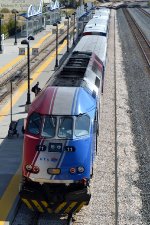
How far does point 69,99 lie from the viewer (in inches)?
512

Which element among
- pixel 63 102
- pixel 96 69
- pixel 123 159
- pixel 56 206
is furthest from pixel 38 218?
pixel 96 69

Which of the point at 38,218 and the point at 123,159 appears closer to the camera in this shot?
the point at 38,218

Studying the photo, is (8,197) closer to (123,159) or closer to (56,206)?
(56,206)

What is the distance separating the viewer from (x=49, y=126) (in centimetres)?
1255

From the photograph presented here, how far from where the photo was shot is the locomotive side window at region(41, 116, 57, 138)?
490 inches

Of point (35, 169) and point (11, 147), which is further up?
point (35, 169)

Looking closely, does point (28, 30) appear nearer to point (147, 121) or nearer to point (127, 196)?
point (147, 121)

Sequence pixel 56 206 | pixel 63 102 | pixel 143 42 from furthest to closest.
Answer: pixel 143 42, pixel 63 102, pixel 56 206

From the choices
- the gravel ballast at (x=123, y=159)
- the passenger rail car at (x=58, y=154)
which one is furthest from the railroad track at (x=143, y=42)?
the passenger rail car at (x=58, y=154)

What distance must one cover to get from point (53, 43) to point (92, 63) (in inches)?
1287

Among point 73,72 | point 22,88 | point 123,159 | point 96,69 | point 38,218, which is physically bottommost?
point 38,218

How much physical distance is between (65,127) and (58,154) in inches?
34.0

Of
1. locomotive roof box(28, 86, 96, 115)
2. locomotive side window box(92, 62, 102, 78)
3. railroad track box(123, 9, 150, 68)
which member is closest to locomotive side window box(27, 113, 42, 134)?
locomotive roof box(28, 86, 96, 115)

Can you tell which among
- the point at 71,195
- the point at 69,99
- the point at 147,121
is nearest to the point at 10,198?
the point at 71,195
